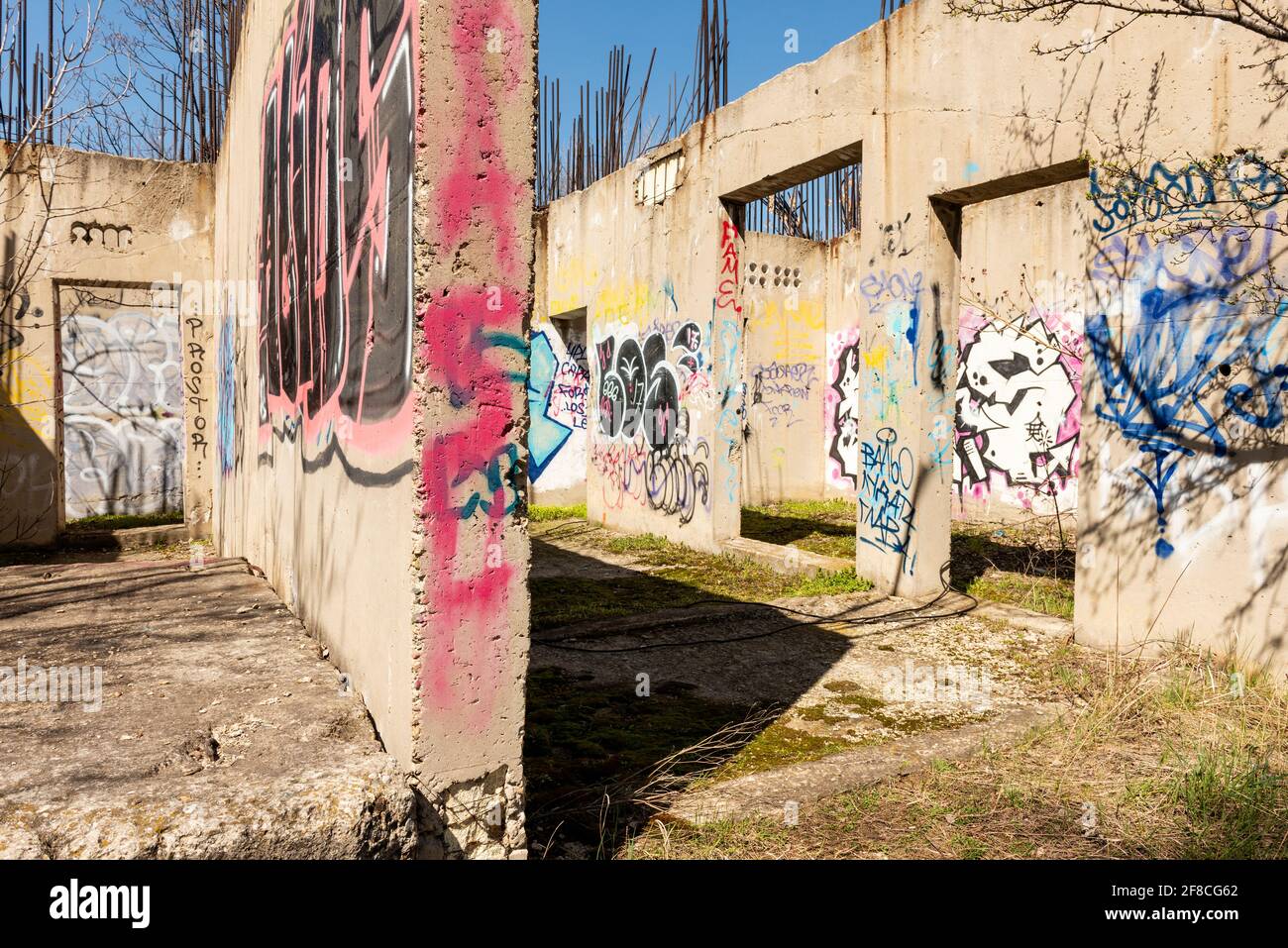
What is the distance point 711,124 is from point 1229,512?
573cm

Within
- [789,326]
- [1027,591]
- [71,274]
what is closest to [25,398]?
[71,274]

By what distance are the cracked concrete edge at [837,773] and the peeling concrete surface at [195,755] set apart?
48.6 inches

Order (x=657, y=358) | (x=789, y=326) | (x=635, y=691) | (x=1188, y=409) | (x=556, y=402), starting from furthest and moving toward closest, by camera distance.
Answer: (x=789, y=326)
(x=556, y=402)
(x=657, y=358)
(x=1188, y=409)
(x=635, y=691)

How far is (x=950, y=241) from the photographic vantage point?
622 centimetres

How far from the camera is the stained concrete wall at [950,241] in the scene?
172 inches

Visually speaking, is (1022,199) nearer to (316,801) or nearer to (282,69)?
(282,69)

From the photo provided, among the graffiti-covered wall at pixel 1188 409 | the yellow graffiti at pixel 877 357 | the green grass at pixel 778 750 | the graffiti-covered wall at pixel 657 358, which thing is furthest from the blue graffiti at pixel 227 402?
the graffiti-covered wall at pixel 1188 409

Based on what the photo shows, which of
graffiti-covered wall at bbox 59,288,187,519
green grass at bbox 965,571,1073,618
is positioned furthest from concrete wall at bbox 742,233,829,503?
graffiti-covered wall at bbox 59,288,187,519

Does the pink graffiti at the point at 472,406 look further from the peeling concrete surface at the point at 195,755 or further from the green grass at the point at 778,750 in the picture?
the green grass at the point at 778,750

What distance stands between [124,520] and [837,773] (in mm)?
10388

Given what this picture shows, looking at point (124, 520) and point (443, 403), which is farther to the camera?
point (124, 520)

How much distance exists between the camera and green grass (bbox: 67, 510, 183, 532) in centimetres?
1033

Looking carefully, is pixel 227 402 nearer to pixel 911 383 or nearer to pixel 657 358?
pixel 657 358

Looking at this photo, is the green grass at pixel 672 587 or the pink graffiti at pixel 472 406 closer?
the pink graffiti at pixel 472 406
